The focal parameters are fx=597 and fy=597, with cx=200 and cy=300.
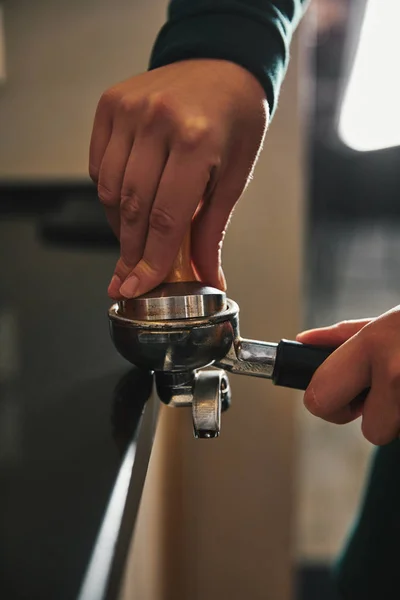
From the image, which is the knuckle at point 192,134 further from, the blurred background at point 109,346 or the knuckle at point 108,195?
the blurred background at point 109,346

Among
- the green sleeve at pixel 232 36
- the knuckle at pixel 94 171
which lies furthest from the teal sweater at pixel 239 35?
the knuckle at pixel 94 171

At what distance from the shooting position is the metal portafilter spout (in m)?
0.38

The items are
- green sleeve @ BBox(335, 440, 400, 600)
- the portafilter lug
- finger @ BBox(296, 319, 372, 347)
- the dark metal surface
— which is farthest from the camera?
green sleeve @ BBox(335, 440, 400, 600)

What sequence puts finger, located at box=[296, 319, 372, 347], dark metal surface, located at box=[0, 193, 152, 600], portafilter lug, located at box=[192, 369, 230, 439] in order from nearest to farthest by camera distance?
dark metal surface, located at box=[0, 193, 152, 600] → portafilter lug, located at box=[192, 369, 230, 439] → finger, located at box=[296, 319, 372, 347]

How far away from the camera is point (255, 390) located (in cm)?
100

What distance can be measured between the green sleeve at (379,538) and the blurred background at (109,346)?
204 millimetres

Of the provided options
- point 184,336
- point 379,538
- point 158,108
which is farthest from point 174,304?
point 379,538

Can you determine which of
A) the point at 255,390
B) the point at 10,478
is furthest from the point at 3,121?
the point at 10,478

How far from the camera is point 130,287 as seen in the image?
1.34ft

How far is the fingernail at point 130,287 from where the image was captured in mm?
408

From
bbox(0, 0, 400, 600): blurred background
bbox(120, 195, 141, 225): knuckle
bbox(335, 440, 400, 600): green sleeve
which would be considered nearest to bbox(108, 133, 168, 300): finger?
bbox(120, 195, 141, 225): knuckle

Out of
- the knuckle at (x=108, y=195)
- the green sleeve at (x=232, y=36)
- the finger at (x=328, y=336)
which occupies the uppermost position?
the green sleeve at (x=232, y=36)

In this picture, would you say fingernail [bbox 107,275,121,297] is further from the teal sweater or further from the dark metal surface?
the teal sweater

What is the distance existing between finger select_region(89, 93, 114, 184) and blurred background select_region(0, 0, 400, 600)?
0.16m
